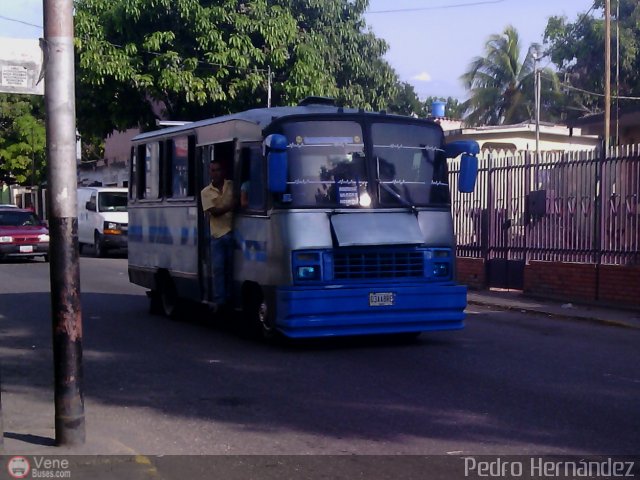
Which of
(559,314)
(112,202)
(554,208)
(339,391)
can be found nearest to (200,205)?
(339,391)

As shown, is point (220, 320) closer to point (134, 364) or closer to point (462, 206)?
point (134, 364)

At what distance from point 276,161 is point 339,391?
288cm

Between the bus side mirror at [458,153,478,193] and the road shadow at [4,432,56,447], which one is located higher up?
the bus side mirror at [458,153,478,193]

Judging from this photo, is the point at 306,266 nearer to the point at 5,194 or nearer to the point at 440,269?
the point at 440,269

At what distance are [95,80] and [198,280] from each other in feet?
52.3

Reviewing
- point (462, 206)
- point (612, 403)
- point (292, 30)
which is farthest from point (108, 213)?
point (612, 403)

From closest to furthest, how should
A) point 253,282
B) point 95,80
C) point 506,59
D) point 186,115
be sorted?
1. point 253,282
2. point 95,80
3. point 186,115
4. point 506,59

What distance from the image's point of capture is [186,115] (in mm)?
29391

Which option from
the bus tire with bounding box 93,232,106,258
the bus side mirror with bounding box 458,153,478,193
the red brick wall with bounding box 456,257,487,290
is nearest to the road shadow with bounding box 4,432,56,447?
the bus side mirror with bounding box 458,153,478,193

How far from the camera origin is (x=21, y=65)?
6500 millimetres

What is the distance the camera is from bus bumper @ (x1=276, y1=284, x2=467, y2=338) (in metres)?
10.7

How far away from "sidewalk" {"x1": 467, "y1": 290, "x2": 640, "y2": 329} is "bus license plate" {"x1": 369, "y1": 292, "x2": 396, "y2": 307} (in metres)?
4.40

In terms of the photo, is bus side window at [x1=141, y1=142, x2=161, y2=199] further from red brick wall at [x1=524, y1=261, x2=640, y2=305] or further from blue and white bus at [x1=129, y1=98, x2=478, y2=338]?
red brick wall at [x1=524, y1=261, x2=640, y2=305]

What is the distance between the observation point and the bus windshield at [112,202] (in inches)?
1188
